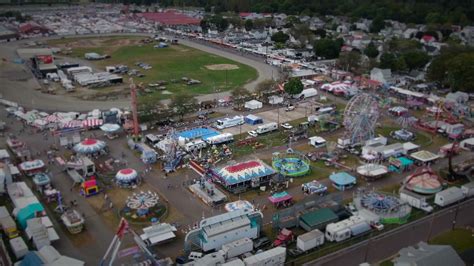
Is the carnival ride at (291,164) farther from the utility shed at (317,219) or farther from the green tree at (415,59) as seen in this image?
the green tree at (415,59)

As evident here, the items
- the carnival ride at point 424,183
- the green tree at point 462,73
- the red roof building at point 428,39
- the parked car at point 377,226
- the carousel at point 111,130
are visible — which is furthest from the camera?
the red roof building at point 428,39

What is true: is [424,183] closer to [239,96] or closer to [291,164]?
[291,164]

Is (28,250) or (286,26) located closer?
(28,250)

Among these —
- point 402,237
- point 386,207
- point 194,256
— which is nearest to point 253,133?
point 386,207

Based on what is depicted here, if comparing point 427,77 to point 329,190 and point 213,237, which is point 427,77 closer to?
point 329,190

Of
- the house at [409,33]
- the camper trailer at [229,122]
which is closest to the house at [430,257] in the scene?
the camper trailer at [229,122]

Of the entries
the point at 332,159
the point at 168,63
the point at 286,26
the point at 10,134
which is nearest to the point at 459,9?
the point at 286,26

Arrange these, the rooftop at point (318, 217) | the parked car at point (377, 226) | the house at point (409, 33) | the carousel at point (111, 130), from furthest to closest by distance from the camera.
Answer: the house at point (409, 33), the carousel at point (111, 130), the parked car at point (377, 226), the rooftop at point (318, 217)

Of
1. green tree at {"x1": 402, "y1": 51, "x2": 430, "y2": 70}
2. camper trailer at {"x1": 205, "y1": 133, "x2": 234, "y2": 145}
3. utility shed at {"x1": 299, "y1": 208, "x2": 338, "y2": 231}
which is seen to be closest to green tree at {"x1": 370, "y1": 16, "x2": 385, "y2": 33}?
green tree at {"x1": 402, "y1": 51, "x2": 430, "y2": 70}
